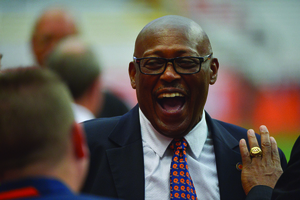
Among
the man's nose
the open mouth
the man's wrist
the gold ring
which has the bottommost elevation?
the man's wrist

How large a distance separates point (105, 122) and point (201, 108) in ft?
2.19

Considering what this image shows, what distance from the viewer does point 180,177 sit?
218 cm

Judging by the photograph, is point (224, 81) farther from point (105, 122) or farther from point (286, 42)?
point (105, 122)

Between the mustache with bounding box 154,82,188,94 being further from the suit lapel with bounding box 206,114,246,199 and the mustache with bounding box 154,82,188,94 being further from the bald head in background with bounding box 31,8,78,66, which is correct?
the bald head in background with bounding box 31,8,78,66

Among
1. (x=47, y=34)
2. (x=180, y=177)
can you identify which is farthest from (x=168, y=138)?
(x=47, y=34)

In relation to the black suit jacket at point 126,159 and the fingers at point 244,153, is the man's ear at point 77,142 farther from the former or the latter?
the fingers at point 244,153

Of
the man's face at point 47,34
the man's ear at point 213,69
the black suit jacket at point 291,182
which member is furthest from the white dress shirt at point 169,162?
the man's face at point 47,34

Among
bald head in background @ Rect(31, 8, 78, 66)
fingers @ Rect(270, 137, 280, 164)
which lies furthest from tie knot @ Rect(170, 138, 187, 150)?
bald head in background @ Rect(31, 8, 78, 66)

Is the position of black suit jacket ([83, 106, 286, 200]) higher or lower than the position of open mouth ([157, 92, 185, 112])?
lower

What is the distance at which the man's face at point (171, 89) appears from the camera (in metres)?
2.29

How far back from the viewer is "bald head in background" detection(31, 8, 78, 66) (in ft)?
10.3

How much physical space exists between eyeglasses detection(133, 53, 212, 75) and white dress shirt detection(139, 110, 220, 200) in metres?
0.36

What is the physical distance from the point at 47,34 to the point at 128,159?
4.91 feet

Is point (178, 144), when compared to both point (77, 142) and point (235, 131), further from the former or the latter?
point (77, 142)
